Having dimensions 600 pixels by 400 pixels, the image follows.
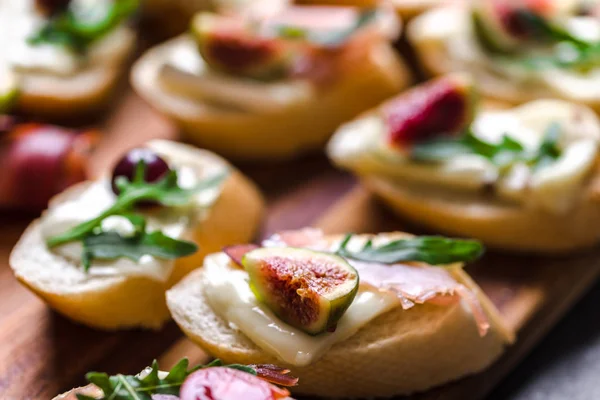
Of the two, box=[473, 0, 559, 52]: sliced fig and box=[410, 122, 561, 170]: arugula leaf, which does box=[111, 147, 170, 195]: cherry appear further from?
box=[473, 0, 559, 52]: sliced fig

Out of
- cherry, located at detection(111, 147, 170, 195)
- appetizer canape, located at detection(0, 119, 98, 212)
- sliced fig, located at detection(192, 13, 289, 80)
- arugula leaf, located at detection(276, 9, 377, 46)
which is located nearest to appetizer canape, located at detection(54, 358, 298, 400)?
cherry, located at detection(111, 147, 170, 195)

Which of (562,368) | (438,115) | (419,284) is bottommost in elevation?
(562,368)

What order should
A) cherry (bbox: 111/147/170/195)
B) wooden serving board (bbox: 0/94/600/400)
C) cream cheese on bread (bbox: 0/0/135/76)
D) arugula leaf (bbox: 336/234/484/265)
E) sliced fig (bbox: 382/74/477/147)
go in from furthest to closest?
cream cheese on bread (bbox: 0/0/135/76)
sliced fig (bbox: 382/74/477/147)
cherry (bbox: 111/147/170/195)
wooden serving board (bbox: 0/94/600/400)
arugula leaf (bbox: 336/234/484/265)

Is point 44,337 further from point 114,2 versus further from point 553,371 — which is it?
point 114,2

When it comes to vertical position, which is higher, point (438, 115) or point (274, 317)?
point (438, 115)

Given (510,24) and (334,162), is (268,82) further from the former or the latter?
(510,24)

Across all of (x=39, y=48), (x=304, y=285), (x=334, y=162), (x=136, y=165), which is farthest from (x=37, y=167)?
(x=304, y=285)
